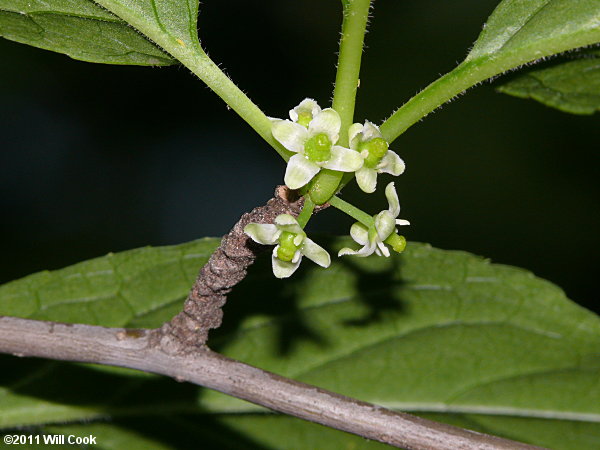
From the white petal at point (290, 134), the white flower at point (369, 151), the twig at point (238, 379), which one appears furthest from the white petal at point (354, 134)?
the twig at point (238, 379)

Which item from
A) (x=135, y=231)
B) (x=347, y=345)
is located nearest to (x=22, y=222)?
(x=135, y=231)

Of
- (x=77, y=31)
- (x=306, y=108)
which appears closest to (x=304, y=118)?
(x=306, y=108)

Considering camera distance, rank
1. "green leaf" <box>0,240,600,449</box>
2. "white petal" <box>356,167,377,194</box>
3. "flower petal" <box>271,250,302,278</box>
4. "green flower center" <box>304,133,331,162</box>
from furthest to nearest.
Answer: "green leaf" <box>0,240,600,449</box>
"flower petal" <box>271,250,302,278</box>
"white petal" <box>356,167,377,194</box>
"green flower center" <box>304,133,331,162</box>

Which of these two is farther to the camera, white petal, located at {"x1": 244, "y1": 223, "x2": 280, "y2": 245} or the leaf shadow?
the leaf shadow

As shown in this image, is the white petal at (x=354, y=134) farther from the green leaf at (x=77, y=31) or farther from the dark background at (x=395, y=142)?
the dark background at (x=395, y=142)

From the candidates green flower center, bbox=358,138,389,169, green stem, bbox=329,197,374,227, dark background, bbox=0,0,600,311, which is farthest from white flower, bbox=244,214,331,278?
dark background, bbox=0,0,600,311

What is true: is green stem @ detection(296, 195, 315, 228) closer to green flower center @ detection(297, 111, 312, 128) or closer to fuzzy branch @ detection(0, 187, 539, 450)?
fuzzy branch @ detection(0, 187, 539, 450)
